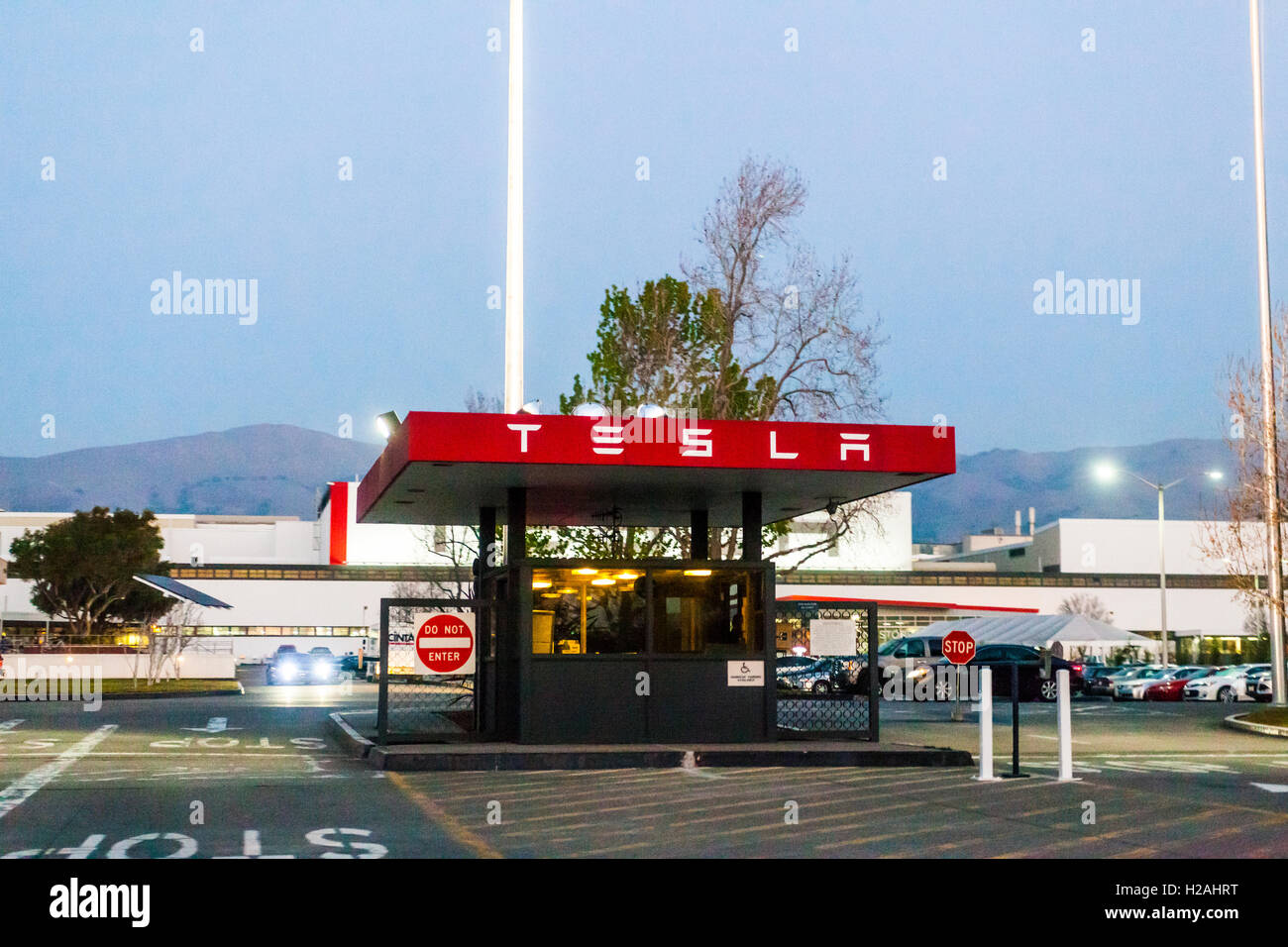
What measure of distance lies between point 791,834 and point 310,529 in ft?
324

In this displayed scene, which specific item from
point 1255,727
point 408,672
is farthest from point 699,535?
point 1255,727

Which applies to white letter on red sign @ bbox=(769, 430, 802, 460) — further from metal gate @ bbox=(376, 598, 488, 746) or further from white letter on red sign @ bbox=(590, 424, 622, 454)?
metal gate @ bbox=(376, 598, 488, 746)

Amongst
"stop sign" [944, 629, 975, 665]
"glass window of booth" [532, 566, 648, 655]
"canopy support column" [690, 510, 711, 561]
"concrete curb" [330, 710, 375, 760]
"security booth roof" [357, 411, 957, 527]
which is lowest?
"concrete curb" [330, 710, 375, 760]

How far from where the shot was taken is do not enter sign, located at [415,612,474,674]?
19.4m

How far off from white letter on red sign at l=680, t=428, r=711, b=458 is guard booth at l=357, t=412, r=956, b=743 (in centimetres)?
2

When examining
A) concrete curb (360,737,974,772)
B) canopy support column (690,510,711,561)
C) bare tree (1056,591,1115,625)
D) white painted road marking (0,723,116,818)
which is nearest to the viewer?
white painted road marking (0,723,116,818)

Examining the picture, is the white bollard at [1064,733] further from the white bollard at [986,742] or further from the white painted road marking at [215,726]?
the white painted road marking at [215,726]

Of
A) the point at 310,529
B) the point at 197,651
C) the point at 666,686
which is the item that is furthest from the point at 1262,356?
the point at 310,529

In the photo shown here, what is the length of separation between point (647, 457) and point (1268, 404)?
19.9 meters

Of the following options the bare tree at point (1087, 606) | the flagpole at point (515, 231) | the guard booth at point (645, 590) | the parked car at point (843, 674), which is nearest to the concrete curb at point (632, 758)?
the guard booth at point (645, 590)

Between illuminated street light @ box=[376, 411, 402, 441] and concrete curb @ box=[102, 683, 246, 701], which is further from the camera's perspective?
concrete curb @ box=[102, 683, 246, 701]

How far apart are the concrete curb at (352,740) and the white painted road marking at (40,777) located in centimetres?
358

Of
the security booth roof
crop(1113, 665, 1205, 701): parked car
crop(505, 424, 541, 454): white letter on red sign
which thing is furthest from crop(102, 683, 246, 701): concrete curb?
crop(1113, 665, 1205, 701): parked car
